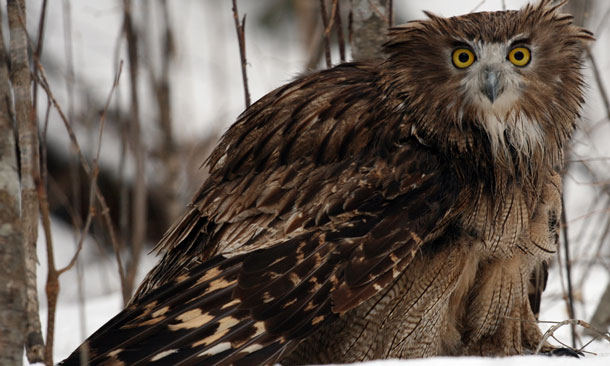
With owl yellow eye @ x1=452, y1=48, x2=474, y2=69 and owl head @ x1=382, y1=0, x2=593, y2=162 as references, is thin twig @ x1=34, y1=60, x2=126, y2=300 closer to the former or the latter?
owl head @ x1=382, y1=0, x2=593, y2=162

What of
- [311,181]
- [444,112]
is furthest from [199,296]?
[444,112]

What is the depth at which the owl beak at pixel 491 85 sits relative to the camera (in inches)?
123

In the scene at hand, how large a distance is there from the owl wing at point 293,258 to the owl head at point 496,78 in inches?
6.6

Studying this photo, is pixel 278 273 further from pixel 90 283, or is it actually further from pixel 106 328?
pixel 90 283

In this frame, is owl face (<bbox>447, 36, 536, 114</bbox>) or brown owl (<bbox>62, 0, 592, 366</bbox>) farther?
owl face (<bbox>447, 36, 536, 114</bbox>)

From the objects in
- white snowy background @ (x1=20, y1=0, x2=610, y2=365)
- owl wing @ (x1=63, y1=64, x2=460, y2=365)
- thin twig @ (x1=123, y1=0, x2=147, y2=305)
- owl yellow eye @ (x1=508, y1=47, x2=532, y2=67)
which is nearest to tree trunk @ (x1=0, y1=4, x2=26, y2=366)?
owl wing @ (x1=63, y1=64, x2=460, y2=365)

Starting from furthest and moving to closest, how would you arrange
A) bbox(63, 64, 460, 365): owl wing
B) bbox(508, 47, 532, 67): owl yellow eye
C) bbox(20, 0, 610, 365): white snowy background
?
bbox(20, 0, 610, 365): white snowy background, bbox(508, 47, 532, 67): owl yellow eye, bbox(63, 64, 460, 365): owl wing

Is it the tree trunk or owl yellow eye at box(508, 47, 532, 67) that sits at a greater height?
owl yellow eye at box(508, 47, 532, 67)

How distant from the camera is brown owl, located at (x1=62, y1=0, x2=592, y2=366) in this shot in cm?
293

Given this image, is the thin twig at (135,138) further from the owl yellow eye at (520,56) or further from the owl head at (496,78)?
the owl yellow eye at (520,56)

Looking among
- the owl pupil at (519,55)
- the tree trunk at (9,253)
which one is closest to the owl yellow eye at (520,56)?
the owl pupil at (519,55)

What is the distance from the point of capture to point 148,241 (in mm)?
8070

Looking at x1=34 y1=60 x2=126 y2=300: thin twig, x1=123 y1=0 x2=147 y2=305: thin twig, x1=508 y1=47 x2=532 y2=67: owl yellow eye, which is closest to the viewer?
x1=34 y1=60 x2=126 y2=300: thin twig

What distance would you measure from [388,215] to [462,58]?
69cm
